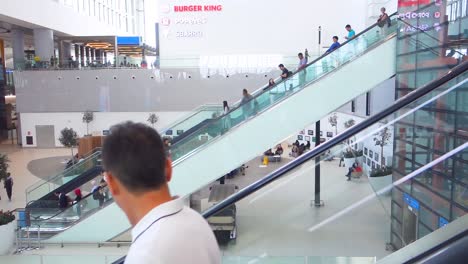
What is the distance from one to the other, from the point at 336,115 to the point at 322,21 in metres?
6.29

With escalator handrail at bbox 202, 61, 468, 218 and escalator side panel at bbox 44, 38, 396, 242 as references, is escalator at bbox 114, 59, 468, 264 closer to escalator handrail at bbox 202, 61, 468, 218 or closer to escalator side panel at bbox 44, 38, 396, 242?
escalator handrail at bbox 202, 61, 468, 218

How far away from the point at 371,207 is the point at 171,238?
1043cm

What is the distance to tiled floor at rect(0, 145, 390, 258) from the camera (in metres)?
10.6

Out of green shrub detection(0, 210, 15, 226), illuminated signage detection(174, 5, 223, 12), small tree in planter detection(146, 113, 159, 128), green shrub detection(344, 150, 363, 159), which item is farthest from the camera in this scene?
small tree in planter detection(146, 113, 159, 128)

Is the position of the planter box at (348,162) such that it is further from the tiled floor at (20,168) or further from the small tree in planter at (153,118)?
the small tree in planter at (153,118)

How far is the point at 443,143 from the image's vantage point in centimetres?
657

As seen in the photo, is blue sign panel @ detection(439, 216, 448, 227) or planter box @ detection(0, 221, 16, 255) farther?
planter box @ detection(0, 221, 16, 255)

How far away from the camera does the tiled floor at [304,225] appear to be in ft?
34.7

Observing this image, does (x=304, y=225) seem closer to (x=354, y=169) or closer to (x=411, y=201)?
(x=411, y=201)

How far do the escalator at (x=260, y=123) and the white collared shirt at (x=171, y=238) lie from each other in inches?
388

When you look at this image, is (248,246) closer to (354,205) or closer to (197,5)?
(354,205)

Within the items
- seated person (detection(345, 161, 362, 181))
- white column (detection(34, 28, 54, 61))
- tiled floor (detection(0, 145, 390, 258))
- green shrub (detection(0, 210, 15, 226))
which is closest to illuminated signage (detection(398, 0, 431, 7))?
tiled floor (detection(0, 145, 390, 258))

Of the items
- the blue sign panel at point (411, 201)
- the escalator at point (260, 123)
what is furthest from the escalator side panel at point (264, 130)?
the blue sign panel at point (411, 201)

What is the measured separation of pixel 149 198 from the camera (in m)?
1.30
